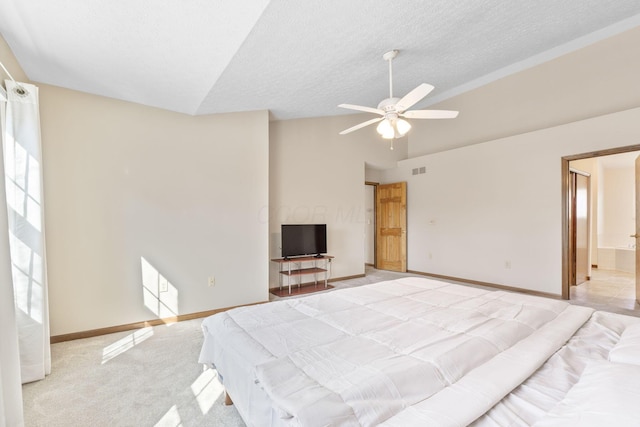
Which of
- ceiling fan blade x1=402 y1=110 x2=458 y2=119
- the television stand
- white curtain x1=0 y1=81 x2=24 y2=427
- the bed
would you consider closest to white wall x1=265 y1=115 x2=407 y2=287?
the television stand

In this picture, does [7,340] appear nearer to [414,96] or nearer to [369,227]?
[414,96]

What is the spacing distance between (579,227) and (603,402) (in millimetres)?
5837

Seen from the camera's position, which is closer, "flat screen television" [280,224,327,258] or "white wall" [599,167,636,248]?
"flat screen television" [280,224,327,258]

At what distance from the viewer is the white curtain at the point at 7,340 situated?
144 cm

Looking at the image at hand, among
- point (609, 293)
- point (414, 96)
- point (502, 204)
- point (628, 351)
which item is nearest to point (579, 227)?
point (609, 293)

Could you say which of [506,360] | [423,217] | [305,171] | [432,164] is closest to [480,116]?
[432,164]

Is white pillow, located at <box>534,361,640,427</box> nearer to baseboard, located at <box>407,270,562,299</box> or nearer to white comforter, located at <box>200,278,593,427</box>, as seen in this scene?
white comforter, located at <box>200,278,593,427</box>

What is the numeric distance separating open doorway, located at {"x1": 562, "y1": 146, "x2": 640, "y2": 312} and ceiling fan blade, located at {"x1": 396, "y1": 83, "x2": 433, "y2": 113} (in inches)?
131

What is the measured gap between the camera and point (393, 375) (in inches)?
46.2

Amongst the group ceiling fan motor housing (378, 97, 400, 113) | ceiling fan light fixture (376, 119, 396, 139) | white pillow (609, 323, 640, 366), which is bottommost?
white pillow (609, 323, 640, 366)

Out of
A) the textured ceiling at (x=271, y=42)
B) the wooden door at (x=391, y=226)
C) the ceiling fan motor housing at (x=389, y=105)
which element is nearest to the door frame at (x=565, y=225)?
the textured ceiling at (x=271, y=42)

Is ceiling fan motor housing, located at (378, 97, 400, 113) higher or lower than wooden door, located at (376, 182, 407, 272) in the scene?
higher

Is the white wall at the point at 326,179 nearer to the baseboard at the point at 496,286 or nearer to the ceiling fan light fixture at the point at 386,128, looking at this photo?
the baseboard at the point at 496,286

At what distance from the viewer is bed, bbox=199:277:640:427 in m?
0.97
